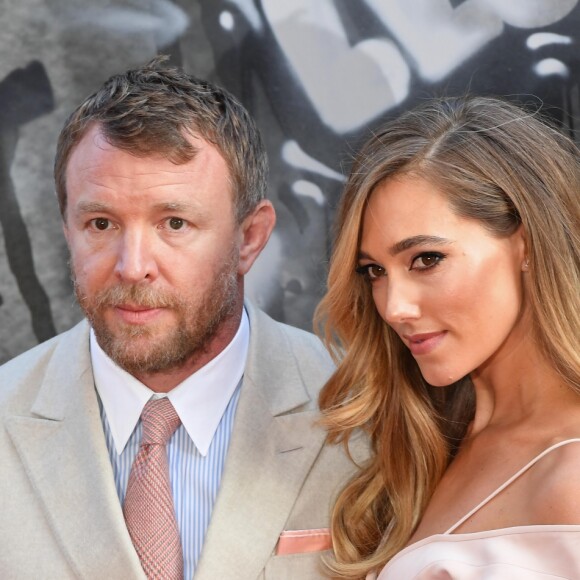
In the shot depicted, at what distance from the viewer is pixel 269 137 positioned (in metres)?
3.93

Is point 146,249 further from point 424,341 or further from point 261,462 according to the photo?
point 424,341

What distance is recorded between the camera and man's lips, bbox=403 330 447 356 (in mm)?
2643

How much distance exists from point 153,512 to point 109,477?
6.0 inches

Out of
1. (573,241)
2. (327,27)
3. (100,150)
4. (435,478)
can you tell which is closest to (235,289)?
(100,150)

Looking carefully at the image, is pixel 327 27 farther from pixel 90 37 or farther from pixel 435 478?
pixel 435 478

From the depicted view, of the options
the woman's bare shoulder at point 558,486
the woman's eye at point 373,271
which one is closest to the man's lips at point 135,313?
the woman's eye at point 373,271

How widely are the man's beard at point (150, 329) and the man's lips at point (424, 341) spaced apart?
588 millimetres

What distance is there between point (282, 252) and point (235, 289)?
0.91 meters

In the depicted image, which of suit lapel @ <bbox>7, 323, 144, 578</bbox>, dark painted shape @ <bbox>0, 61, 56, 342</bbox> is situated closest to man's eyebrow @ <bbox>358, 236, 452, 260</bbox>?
suit lapel @ <bbox>7, 323, 144, 578</bbox>

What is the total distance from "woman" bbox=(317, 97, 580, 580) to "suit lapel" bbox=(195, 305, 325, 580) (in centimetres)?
12

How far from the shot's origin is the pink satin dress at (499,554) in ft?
7.32

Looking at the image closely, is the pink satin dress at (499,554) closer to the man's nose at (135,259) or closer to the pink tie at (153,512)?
the pink tie at (153,512)

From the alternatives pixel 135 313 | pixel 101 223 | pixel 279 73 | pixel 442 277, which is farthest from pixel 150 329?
pixel 279 73

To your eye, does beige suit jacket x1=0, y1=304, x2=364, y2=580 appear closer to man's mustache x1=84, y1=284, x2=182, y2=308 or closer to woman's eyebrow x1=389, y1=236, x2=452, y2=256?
man's mustache x1=84, y1=284, x2=182, y2=308
